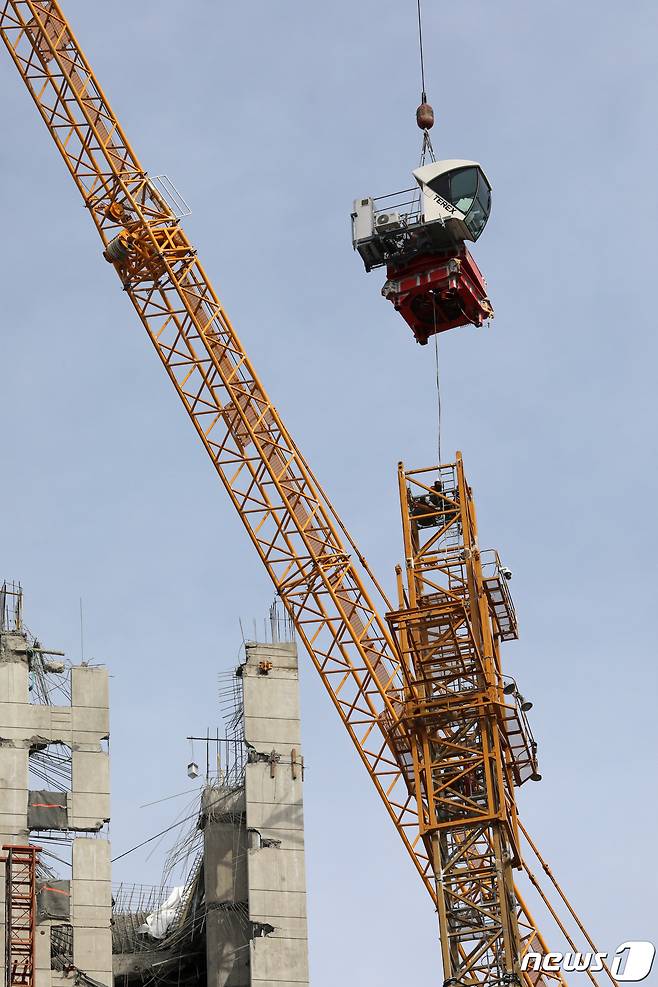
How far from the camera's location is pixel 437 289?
79688mm

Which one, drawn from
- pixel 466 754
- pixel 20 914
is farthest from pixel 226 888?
pixel 466 754

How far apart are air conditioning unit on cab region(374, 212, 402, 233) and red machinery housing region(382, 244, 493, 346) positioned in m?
1.28

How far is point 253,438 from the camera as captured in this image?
9069 cm

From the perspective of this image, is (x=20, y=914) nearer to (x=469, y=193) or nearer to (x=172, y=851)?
(x=172, y=851)

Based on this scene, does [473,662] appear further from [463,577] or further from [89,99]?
[89,99]

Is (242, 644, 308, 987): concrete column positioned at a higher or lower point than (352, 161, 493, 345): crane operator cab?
lower

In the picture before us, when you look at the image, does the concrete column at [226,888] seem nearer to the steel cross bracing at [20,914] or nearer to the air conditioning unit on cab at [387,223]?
the steel cross bracing at [20,914]

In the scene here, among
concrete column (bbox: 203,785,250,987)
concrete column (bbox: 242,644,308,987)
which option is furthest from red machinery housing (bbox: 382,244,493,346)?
concrete column (bbox: 203,785,250,987)

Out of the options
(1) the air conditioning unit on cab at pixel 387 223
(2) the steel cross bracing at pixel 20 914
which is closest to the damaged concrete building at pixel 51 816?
(2) the steel cross bracing at pixel 20 914

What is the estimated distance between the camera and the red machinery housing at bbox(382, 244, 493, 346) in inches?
3132

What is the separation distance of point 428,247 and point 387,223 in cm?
176

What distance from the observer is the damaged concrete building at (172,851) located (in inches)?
3656

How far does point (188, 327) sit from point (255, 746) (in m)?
18.7

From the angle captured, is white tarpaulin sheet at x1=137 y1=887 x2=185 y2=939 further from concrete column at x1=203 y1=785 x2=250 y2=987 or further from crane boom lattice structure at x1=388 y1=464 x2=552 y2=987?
crane boom lattice structure at x1=388 y1=464 x2=552 y2=987
